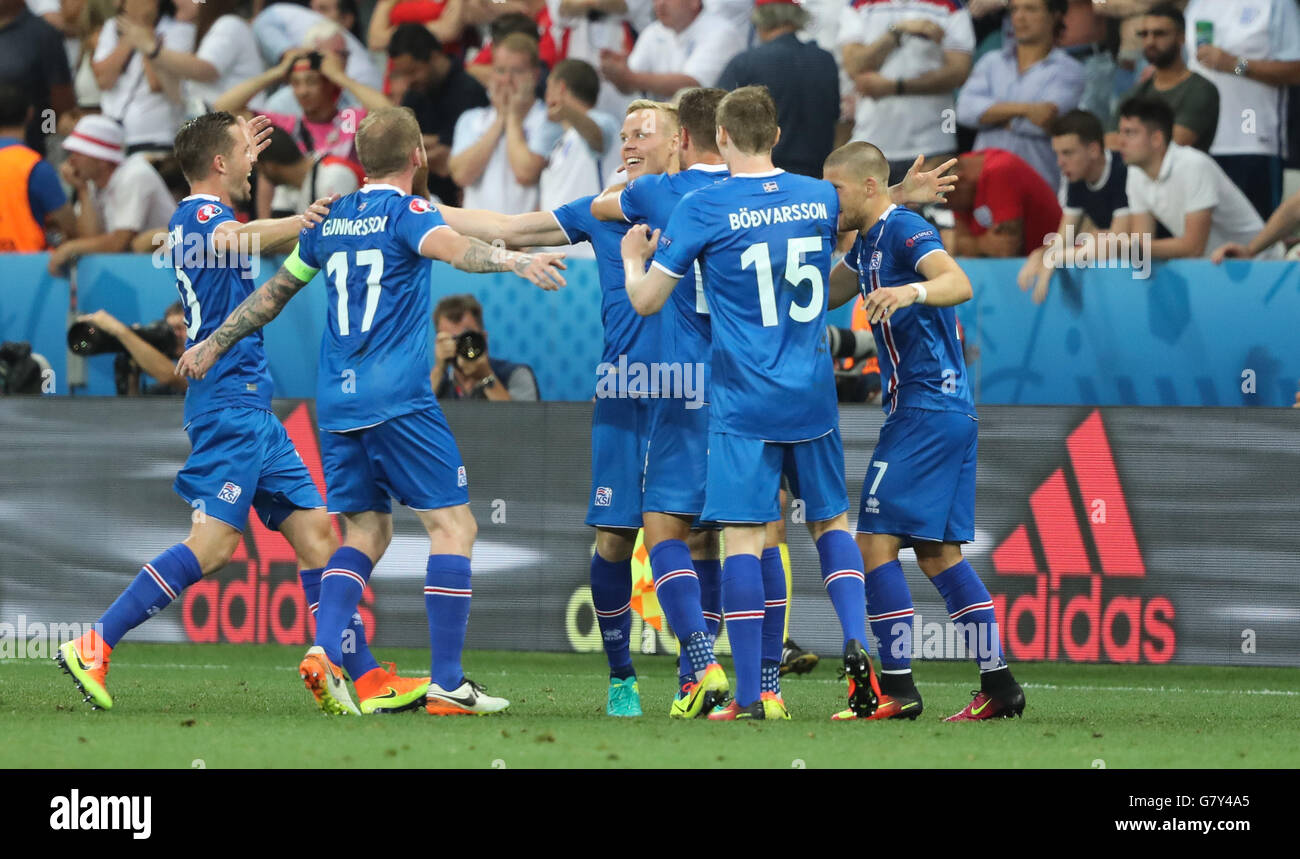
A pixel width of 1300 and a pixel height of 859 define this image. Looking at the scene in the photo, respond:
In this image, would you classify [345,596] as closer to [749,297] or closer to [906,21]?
[749,297]

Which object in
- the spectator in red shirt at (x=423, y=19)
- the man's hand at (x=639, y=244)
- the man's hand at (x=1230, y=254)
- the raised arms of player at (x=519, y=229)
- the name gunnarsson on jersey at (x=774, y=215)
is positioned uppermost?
the spectator in red shirt at (x=423, y=19)

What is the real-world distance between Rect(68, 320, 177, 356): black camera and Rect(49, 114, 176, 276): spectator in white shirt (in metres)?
1.17

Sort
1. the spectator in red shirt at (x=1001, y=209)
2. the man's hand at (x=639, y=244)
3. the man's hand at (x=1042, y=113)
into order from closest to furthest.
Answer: the man's hand at (x=639, y=244), the spectator in red shirt at (x=1001, y=209), the man's hand at (x=1042, y=113)

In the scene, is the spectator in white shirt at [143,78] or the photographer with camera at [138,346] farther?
the spectator in white shirt at [143,78]

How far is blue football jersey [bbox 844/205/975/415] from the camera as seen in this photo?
6863 millimetres

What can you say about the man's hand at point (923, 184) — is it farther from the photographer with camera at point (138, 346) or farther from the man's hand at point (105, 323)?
the photographer with camera at point (138, 346)

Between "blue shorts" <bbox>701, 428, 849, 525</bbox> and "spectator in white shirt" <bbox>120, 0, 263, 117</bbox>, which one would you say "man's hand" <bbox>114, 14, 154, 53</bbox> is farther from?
"blue shorts" <bbox>701, 428, 849, 525</bbox>

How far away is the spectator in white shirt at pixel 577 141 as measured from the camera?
11844 millimetres

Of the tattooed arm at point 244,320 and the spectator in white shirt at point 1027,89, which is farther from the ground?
the spectator in white shirt at point 1027,89

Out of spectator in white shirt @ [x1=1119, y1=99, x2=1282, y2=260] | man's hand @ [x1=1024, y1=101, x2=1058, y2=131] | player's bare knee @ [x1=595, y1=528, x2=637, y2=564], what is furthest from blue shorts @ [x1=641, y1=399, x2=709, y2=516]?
man's hand @ [x1=1024, y1=101, x2=1058, y2=131]

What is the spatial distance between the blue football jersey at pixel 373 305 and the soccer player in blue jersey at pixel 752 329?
0.91 meters

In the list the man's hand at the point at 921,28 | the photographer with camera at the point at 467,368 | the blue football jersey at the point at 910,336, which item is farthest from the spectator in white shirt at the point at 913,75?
the blue football jersey at the point at 910,336

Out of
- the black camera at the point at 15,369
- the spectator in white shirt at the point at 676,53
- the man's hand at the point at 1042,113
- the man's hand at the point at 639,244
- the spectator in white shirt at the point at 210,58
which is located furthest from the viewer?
the spectator in white shirt at the point at 210,58

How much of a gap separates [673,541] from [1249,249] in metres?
5.21
